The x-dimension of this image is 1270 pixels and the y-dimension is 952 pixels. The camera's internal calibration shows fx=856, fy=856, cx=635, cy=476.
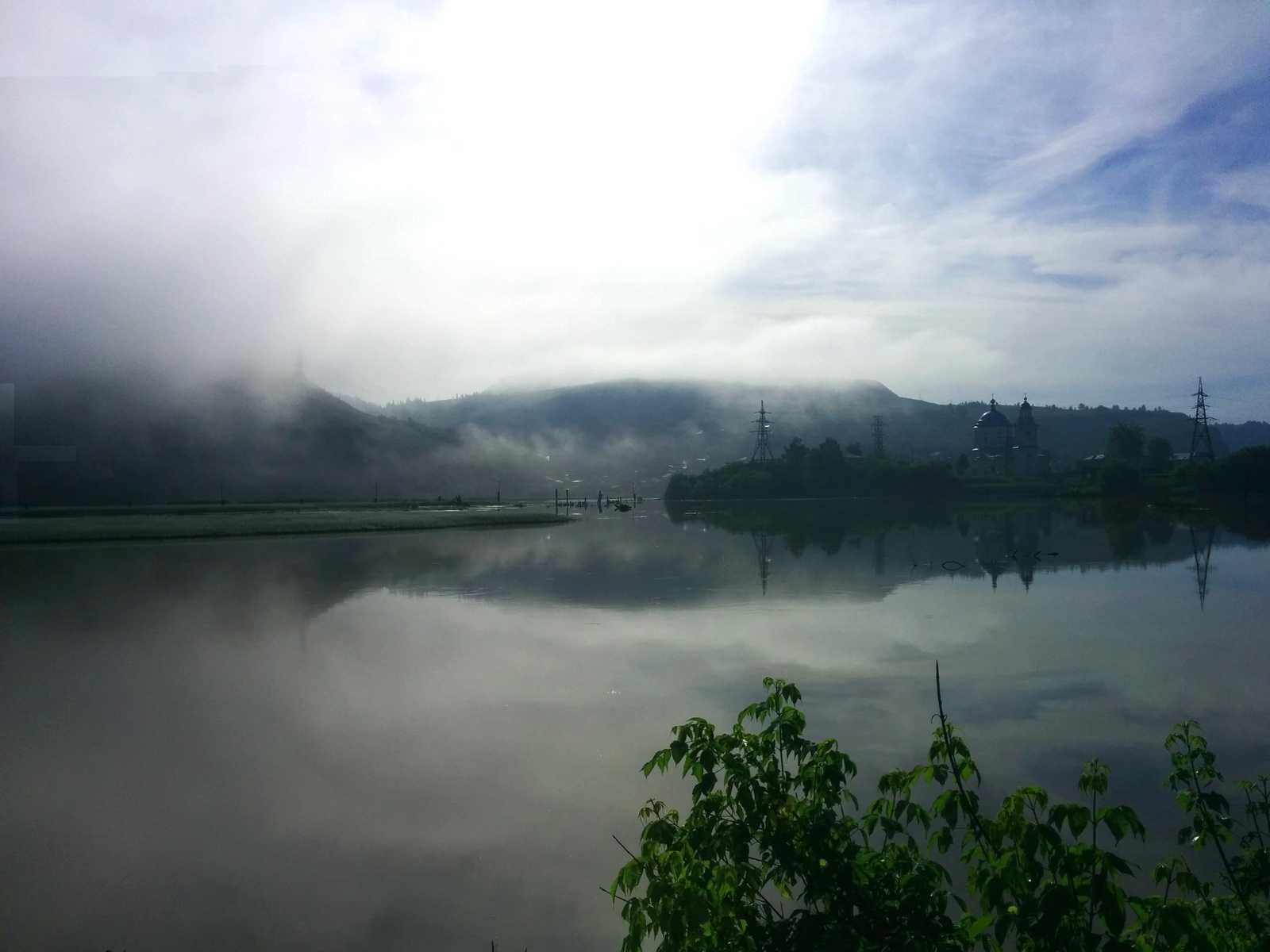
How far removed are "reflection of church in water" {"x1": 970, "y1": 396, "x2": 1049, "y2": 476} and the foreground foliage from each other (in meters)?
142

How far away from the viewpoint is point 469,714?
12.7m

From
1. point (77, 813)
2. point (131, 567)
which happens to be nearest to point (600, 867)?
point (77, 813)

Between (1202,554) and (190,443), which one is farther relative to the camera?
(190,443)

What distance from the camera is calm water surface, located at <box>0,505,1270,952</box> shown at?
7.53 metres

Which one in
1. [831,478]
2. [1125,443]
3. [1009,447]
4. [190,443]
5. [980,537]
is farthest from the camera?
[190,443]

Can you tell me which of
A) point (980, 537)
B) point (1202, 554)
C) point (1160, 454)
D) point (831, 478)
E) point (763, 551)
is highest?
point (1160, 454)

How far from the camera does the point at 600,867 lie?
784 centimetres

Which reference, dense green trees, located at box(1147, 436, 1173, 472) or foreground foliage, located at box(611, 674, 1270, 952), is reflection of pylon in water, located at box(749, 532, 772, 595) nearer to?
foreground foliage, located at box(611, 674, 1270, 952)

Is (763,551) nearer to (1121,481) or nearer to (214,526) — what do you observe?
(214,526)

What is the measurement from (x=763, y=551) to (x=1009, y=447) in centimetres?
12207

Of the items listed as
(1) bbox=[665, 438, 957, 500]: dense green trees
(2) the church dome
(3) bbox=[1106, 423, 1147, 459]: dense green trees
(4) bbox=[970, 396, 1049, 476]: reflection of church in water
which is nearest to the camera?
(1) bbox=[665, 438, 957, 500]: dense green trees

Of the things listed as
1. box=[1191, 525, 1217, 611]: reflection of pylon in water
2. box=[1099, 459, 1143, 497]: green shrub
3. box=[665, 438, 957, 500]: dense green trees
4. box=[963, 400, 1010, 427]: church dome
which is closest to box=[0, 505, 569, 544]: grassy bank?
box=[1191, 525, 1217, 611]: reflection of pylon in water

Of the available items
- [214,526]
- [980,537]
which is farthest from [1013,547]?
[214,526]

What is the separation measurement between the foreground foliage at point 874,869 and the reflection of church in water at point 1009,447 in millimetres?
142437
